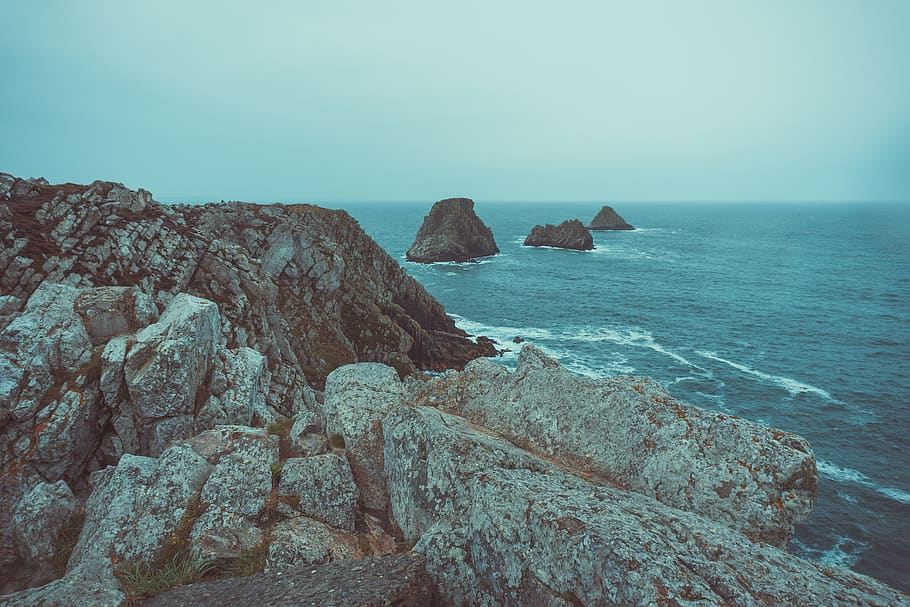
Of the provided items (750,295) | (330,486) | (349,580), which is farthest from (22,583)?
(750,295)

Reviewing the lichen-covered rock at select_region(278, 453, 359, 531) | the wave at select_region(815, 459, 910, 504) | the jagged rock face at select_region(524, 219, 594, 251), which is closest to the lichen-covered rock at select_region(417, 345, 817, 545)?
the lichen-covered rock at select_region(278, 453, 359, 531)

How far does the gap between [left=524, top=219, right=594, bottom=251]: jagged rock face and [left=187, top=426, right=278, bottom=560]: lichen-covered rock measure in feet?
492

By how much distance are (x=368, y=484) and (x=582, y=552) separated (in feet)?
22.1

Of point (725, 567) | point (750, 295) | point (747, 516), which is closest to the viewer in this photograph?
point (725, 567)

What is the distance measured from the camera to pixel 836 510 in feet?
96.8

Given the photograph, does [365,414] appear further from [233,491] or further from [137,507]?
[137,507]

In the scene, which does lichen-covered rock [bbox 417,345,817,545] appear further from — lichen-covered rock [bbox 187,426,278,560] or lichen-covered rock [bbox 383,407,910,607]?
lichen-covered rock [bbox 187,426,278,560]

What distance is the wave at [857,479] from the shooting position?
3024 centimetres

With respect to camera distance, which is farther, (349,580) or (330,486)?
(330,486)

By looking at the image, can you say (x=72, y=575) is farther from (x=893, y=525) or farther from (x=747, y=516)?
(x=893, y=525)

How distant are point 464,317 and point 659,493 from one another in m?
65.6

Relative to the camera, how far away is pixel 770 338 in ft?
197

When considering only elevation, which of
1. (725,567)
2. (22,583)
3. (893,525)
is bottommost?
(893,525)

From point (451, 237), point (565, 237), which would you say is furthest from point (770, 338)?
point (565, 237)
